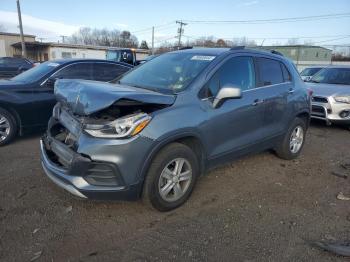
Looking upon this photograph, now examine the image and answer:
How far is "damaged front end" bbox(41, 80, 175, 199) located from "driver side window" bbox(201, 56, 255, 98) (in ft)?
2.73

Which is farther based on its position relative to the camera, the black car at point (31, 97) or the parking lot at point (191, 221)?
the black car at point (31, 97)

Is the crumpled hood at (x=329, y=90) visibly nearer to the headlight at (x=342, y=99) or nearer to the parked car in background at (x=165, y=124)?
the headlight at (x=342, y=99)

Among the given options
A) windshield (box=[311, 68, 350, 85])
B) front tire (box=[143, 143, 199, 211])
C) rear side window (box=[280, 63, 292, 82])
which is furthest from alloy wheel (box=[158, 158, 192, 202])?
windshield (box=[311, 68, 350, 85])

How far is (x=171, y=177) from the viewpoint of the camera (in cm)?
353

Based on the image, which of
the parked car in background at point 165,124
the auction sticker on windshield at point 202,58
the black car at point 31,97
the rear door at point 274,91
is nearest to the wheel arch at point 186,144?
the parked car in background at point 165,124

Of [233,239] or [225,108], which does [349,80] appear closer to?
[225,108]

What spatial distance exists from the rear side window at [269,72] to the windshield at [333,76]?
4888 mm

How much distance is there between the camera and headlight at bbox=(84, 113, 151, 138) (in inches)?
121

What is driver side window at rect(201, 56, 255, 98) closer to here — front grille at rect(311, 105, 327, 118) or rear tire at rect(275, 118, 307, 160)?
rear tire at rect(275, 118, 307, 160)

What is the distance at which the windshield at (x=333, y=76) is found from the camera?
901 cm

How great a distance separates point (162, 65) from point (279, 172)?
97.3 inches

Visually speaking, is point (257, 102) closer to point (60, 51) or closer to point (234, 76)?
point (234, 76)

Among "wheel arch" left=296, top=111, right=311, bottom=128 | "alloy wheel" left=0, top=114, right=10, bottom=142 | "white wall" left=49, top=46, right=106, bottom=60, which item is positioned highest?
"wheel arch" left=296, top=111, right=311, bottom=128

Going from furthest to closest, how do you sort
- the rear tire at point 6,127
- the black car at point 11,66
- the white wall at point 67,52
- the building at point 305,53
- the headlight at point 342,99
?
the building at point 305,53
the white wall at point 67,52
the black car at point 11,66
the headlight at point 342,99
the rear tire at point 6,127
